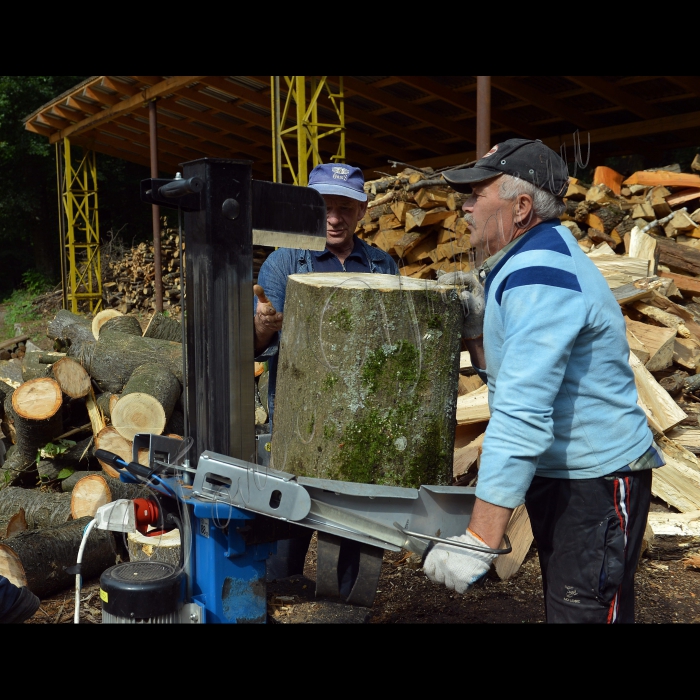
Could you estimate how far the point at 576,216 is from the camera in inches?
270

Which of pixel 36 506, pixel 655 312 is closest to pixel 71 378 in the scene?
pixel 36 506

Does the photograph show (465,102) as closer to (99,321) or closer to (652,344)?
(99,321)

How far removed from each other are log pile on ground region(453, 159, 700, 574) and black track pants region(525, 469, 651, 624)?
1925 mm

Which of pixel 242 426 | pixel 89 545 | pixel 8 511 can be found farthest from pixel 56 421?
pixel 242 426

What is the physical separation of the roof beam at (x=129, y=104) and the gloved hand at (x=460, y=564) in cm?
1115

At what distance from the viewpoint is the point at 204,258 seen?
1.92 meters

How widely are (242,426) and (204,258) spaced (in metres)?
0.49

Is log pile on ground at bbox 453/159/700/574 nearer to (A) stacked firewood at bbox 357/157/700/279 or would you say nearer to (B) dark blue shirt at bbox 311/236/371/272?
(A) stacked firewood at bbox 357/157/700/279

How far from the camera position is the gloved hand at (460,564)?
1771 millimetres

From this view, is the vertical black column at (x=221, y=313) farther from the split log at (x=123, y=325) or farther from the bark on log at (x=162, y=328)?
the split log at (x=123, y=325)

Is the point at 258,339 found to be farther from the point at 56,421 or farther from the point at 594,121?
the point at 594,121

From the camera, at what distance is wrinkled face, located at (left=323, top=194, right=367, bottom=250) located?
2.99 meters

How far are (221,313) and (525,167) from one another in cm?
95

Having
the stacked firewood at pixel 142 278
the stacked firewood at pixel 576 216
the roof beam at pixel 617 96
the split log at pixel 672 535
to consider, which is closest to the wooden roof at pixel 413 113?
the roof beam at pixel 617 96
